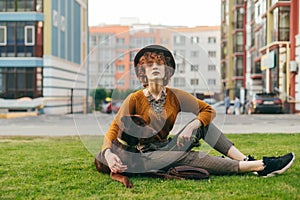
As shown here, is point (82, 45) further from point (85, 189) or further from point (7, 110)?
point (85, 189)

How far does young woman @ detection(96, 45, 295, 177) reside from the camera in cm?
390

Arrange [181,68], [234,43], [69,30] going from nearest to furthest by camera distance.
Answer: [181,68] < [69,30] < [234,43]

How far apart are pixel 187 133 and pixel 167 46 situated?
2.57 feet

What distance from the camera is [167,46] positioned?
14.2ft

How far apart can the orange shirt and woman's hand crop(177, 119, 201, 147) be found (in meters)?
0.08

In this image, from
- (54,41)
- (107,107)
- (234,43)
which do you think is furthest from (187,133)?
(234,43)

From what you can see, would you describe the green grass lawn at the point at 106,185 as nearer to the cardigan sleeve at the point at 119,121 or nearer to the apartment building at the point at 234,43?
the cardigan sleeve at the point at 119,121

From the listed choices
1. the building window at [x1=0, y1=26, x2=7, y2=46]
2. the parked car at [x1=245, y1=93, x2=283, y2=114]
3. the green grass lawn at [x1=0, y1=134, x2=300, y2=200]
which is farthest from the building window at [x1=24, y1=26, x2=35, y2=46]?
the green grass lawn at [x1=0, y1=134, x2=300, y2=200]

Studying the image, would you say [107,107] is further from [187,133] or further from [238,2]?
[238,2]

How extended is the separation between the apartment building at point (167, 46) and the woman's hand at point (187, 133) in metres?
0.58

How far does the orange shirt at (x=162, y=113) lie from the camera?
4.04m

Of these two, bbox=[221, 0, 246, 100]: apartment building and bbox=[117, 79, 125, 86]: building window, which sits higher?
bbox=[221, 0, 246, 100]: apartment building

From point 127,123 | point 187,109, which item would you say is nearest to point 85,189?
point 127,123

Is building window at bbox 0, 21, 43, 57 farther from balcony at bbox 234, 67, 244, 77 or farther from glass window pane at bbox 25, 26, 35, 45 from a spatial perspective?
balcony at bbox 234, 67, 244, 77
